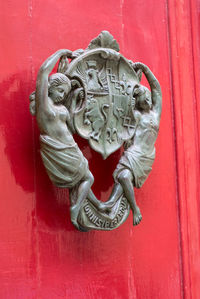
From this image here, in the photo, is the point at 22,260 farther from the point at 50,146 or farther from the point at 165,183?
the point at 165,183

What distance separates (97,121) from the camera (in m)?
1.26

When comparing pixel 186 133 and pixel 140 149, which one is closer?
pixel 140 149

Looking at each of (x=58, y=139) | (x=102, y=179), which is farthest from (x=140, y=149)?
(x=58, y=139)

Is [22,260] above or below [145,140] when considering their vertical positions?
below

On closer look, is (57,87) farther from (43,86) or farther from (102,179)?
(102,179)

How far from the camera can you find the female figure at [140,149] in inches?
49.7

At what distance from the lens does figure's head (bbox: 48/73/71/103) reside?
1.17 meters

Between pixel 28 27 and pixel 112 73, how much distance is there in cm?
24

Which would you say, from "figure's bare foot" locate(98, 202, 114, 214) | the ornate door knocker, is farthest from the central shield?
"figure's bare foot" locate(98, 202, 114, 214)

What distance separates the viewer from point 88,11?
1378mm

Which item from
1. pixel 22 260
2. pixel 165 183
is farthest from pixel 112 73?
pixel 22 260

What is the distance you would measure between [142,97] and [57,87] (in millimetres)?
273

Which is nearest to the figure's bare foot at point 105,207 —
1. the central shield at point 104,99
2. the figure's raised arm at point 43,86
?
the central shield at point 104,99

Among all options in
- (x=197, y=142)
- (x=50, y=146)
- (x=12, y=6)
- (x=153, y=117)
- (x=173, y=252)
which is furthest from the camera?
(x=197, y=142)
